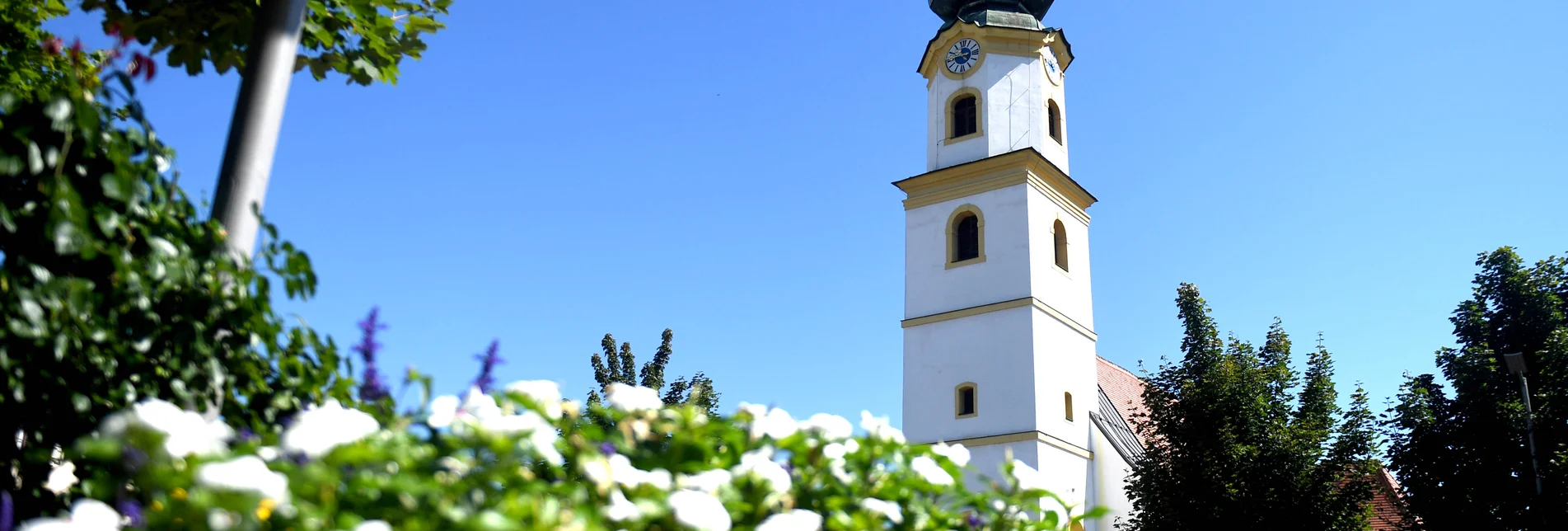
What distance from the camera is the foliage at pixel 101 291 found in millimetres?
2875

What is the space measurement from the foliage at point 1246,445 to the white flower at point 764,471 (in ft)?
62.1

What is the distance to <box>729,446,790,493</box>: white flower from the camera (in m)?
3.10

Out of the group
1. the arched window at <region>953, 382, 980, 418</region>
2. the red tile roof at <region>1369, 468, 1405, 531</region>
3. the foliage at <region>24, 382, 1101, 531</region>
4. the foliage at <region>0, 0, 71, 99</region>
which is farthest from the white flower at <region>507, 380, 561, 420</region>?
the red tile roof at <region>1369, 468, 1405, 531</region>

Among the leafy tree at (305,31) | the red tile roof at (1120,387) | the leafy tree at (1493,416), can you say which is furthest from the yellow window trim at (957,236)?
the leafy tree at (305,31)

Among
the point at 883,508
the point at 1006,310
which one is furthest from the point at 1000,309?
the point at 883,508

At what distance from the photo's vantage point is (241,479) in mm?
2086

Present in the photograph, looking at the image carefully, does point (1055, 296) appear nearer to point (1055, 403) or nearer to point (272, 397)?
point (1055, 403)

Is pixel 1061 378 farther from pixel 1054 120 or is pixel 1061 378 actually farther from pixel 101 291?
pixel 101 291

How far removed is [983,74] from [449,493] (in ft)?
85.2

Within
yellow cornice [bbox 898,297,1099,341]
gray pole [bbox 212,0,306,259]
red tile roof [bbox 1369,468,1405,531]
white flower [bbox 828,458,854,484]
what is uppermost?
yellow cornice [bbox 898,297,1099,341]

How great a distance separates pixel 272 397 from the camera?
11.2 ft

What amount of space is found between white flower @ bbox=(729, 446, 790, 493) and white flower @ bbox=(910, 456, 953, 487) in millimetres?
383

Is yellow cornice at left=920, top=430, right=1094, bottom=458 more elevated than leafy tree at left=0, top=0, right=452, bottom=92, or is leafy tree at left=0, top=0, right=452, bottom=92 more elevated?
yellow cornice at left=920, top=430, right=1094, bottom=458

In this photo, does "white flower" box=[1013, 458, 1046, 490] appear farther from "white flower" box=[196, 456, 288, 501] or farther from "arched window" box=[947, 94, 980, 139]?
"arched window" box=[947, 94, 980, 139]
